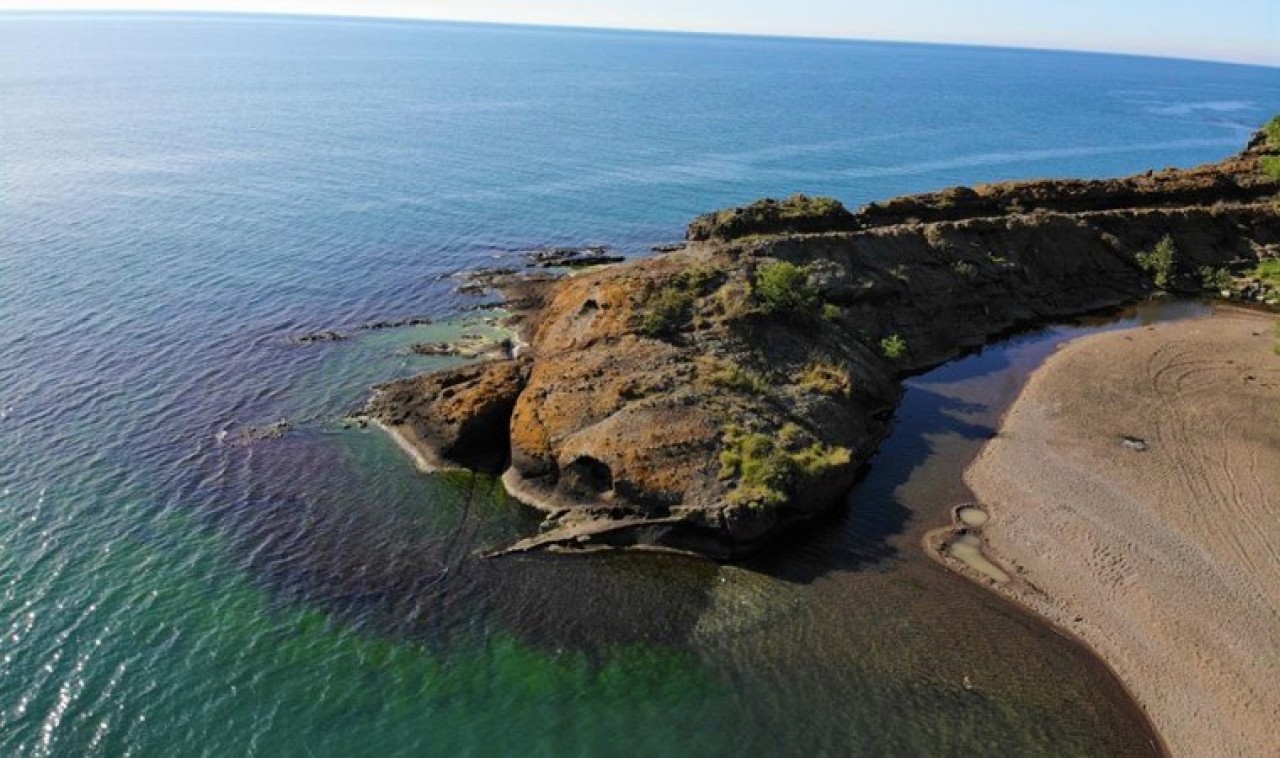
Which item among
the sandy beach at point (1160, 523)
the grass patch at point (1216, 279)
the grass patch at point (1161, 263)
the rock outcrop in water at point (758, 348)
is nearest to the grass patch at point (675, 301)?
the rock outcrop in water at point (758, 348)

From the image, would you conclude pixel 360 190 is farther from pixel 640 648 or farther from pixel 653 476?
pixel 640 648

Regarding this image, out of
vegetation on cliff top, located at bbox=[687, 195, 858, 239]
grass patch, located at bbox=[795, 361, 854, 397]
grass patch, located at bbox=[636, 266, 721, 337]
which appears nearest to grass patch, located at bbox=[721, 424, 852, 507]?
grass patch, located at bbox=[795, 361, 854, 397]

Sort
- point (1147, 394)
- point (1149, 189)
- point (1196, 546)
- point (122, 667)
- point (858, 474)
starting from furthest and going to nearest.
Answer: point (1149, 189), point (1147, 394), point (858, 474), point (1196, 546), point (122, 667)

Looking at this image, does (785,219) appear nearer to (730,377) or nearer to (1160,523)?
(730,377)

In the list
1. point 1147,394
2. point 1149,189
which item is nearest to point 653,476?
point 1147,394

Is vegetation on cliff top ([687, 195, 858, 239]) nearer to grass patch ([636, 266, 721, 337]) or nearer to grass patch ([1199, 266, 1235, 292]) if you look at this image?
grass patch ([636, 266, 721, 337])

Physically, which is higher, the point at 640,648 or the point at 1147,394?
the point at 1147,394

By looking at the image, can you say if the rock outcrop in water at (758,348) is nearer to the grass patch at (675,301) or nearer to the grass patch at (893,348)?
the grass patch at (675,301)
